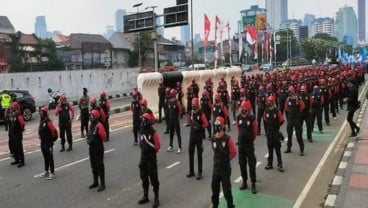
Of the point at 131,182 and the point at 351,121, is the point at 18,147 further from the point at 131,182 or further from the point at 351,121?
the point at 351,121

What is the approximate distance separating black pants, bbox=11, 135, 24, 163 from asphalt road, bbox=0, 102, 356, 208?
279 mm

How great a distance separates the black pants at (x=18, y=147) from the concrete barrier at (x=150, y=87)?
28.9 ft

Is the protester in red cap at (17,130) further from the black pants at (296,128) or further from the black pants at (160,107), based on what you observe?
the black pants at (160,107)

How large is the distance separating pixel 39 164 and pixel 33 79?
17455 mm

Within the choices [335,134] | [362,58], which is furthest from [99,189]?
[362,58]

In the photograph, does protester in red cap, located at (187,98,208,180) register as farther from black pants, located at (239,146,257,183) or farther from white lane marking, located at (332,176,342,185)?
white lane marking, located at (332,176,342,185)

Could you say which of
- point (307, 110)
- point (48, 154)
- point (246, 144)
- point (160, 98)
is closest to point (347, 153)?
point (307, 110)

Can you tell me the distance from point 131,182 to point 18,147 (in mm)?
3912

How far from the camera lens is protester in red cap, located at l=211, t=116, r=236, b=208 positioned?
326 inches

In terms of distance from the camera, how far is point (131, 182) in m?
10.8

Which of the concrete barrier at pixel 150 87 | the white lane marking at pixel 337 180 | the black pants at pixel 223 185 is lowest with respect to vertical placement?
the white lane marking at pixel 337 180

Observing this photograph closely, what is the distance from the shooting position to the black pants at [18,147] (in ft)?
41.8

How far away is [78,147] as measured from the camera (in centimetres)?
1548

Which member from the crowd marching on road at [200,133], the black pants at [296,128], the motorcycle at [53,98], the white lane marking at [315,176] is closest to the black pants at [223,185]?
the crowd marching on road at [200,133]
